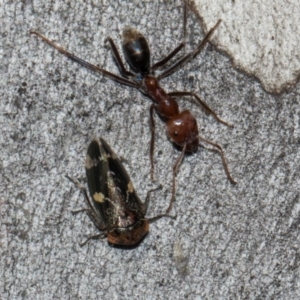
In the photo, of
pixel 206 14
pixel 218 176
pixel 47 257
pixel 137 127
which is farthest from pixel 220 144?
pixel 47 257

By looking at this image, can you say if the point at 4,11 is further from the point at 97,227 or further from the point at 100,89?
the point at 97,227

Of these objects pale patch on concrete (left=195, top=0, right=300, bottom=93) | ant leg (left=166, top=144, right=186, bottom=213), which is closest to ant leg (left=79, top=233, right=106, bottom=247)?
ant leg (left=166, top=144, right=186, bottom=213)

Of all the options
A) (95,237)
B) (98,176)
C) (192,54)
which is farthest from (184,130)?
(95,237)

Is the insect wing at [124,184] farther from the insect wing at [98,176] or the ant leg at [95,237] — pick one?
the ant leg at [95,237]

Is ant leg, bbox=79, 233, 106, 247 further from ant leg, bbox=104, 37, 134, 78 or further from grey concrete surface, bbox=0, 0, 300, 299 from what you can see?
ant leg, bbox=104, 37, 134, 78

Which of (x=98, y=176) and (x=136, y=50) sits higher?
(x=136, y=50)

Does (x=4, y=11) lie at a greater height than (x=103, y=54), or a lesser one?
greater

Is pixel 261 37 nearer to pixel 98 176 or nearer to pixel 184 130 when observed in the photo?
pixel 184 130
